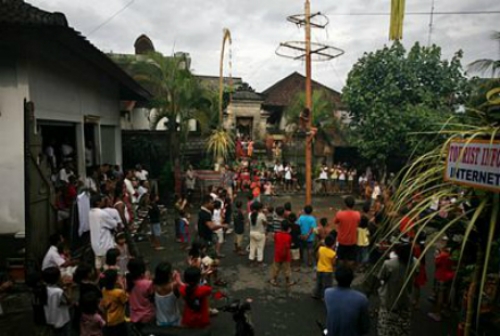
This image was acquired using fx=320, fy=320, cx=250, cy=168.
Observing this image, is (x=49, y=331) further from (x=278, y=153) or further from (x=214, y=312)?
(x=278, y=153)

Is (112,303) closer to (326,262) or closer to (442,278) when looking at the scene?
(326,262)

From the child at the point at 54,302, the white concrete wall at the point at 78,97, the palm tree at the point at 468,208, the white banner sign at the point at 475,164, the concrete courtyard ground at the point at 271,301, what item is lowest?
the concrete courtyard ground at the point at 271,301

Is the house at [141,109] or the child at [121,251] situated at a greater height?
the house at [141,109]

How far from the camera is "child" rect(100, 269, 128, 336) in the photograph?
3.83 meters

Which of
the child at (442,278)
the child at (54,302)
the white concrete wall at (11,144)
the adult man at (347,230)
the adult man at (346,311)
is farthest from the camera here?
the white concrete wall at (11,144)

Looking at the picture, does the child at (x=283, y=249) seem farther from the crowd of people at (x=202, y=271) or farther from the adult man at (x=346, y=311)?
the adult man at (x=346, y=311)

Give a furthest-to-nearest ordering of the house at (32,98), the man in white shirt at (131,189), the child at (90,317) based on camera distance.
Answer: the man in white shirt at (131,189)
the house at (32,98)
the child at (90,317)

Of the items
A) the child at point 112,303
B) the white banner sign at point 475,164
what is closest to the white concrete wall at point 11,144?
the child at point 112,303

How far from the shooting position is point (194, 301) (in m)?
3.70

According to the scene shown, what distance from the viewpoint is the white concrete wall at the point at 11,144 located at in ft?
20.5

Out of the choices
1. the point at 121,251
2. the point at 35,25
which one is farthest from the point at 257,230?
the point at 35,25

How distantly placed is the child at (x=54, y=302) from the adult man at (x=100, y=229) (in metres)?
1.82

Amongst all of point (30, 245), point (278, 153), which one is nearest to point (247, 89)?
point (278, 153)

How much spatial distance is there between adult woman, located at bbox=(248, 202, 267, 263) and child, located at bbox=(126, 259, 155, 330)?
340cm
